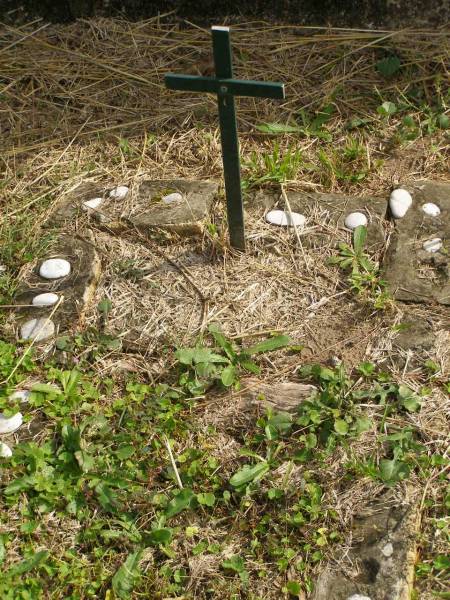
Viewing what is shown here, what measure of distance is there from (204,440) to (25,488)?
50cm

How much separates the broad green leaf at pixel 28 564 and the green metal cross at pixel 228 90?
1.17m

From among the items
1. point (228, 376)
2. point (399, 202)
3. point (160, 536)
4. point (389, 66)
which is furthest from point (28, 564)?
point (389, 66)

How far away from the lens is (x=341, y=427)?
1980 mm

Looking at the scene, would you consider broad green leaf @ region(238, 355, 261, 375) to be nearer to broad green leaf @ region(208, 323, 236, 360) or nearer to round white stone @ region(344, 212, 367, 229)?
broad green leaf @ region(208, 323, 236, 360)

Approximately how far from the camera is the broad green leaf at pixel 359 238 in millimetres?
2455

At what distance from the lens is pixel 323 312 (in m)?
2.34

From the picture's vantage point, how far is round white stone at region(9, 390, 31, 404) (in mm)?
2162

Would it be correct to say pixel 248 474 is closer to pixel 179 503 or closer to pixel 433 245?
pixel 179 503

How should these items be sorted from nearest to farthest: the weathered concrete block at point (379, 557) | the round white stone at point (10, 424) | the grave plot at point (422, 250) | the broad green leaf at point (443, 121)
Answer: the weathered concrete block at point (379, 557) < the round white stone at point (10, 424) < the grave plot at point (422, 250) < the broad green leaf at point (443, 121)

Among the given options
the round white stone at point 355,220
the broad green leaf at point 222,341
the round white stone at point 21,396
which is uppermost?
the round white stone at point 355,220

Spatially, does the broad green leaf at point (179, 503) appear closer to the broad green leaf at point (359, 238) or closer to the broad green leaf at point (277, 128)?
the broad green leaf at point (359, 238)

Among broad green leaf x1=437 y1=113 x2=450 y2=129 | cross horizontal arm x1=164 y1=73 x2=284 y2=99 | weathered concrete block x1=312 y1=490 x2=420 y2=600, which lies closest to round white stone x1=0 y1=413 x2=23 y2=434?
weathered concrete block x1=312 y1=490 x2=420 y2=600

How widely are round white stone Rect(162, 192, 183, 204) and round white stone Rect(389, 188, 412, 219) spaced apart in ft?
2.47

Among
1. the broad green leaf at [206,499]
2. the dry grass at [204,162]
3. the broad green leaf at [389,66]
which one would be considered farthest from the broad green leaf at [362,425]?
the broad green leaf at [389,66]
